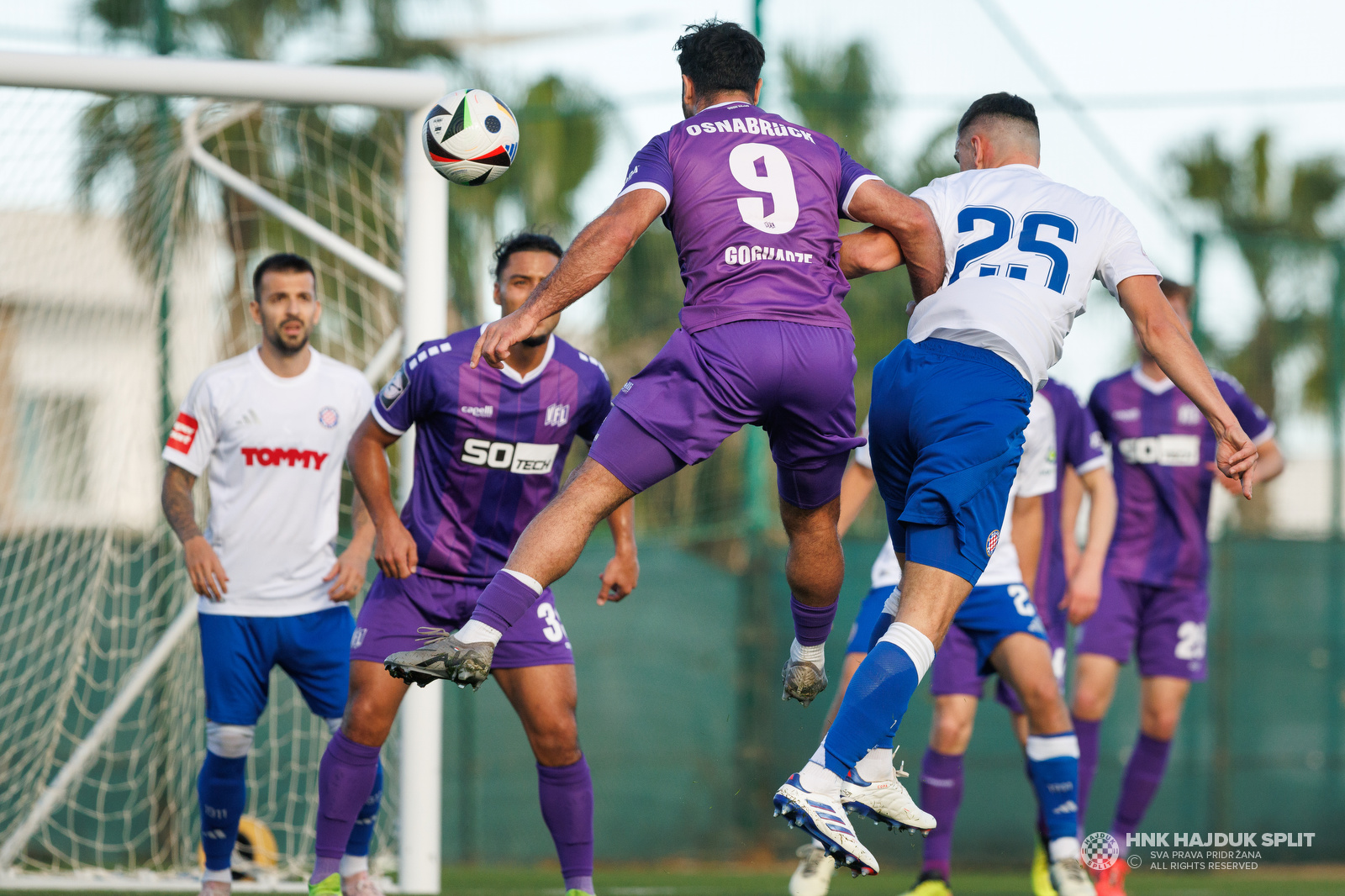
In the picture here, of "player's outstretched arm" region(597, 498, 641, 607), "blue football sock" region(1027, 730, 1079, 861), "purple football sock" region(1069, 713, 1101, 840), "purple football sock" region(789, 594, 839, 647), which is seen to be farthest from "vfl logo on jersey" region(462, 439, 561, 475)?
"purple football sock" region(1069, 713, 1101, 840)

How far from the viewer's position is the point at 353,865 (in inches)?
231

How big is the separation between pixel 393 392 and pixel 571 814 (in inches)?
69.3

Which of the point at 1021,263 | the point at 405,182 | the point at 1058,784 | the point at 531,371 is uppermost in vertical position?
the point at 405,182

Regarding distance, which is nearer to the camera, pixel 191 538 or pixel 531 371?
pixel 531 371

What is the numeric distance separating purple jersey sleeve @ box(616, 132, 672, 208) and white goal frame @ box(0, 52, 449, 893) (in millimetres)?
2781

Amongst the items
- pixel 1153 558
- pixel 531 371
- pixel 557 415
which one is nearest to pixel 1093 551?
pixel 1153 558

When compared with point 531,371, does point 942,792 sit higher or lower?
lower

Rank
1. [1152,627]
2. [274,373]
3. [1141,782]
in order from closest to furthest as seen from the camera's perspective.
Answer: [274,373], [1141,782], [1152,627]

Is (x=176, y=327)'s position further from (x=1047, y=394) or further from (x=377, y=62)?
(x=377, y=62)

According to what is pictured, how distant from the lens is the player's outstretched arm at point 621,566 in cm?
530

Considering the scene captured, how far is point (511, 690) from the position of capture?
5.22 m

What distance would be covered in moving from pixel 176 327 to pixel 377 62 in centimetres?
811

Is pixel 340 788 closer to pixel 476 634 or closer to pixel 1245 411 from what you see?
pixel 476 634

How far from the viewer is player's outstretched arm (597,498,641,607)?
5305mm
